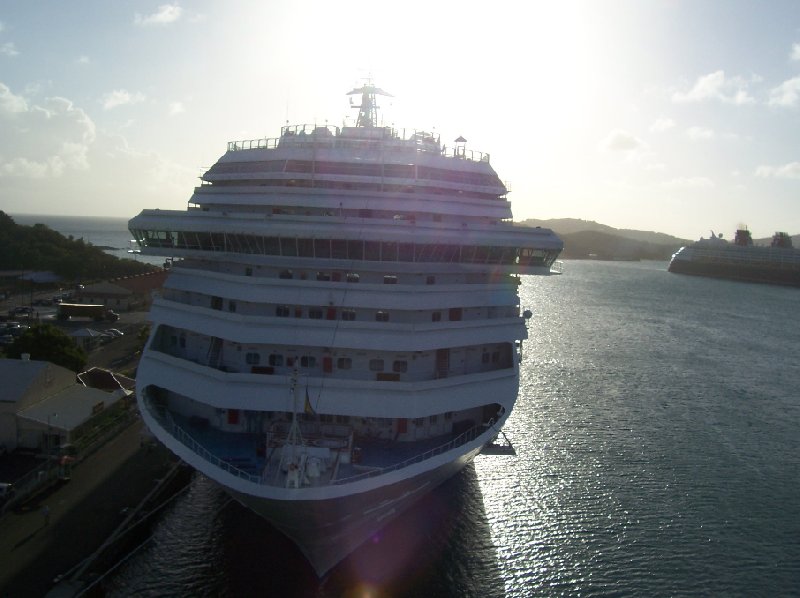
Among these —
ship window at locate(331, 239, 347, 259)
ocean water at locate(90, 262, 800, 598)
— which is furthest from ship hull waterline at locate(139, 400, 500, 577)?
ship window at locate(331, 239, 347, 259)

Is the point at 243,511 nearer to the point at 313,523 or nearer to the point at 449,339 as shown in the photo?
the point at 313,523

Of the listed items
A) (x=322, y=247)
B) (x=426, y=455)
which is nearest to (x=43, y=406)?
(x=322, y=247)

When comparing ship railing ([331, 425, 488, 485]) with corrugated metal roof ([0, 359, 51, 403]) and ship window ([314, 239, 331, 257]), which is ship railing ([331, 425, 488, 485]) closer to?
ship window ([314, 239, 331, 257])

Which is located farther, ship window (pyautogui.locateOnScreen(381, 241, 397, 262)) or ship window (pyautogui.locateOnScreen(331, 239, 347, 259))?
ship window (pyautogui.locateOnScreen(381, 241, 397, 262))

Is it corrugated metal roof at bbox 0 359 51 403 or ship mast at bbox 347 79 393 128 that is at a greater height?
ship mast at bbox 347 79 393 128

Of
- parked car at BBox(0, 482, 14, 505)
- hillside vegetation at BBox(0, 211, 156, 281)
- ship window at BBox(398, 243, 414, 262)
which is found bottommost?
parked car at BBox(0, 482, 14, 505)

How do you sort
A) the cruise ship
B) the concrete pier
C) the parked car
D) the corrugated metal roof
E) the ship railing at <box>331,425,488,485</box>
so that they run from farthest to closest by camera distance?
1. the corrugated metal roof
2. the parked car
3. the concrete pier
4. the cruise ship
5. the ship railing at <box>331,425,488,485</box>

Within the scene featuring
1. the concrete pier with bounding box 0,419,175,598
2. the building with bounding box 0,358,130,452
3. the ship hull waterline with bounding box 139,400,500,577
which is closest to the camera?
the ship hull waterline with bounding box 139,400,500,577

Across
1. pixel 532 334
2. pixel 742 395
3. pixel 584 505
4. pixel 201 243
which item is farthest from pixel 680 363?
pixel 201 243

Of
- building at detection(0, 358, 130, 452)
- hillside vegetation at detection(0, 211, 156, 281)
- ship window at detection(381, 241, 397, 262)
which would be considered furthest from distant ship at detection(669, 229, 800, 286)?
building at detection(0, 358, 130, 452)
